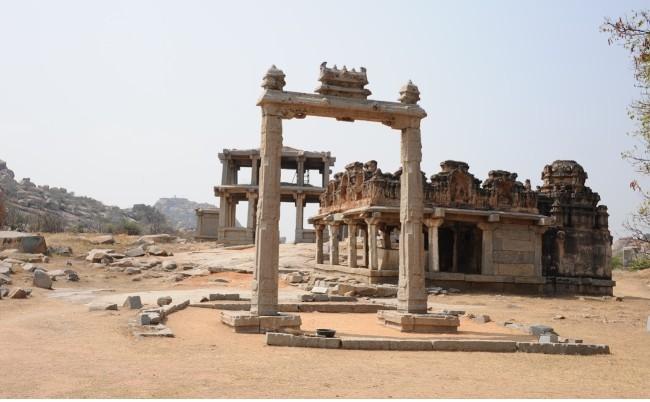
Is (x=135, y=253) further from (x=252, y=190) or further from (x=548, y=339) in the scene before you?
(x=548, y=339)

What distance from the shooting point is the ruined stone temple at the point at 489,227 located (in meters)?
21.7

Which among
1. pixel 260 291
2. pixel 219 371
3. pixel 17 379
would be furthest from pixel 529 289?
pixel 17 379

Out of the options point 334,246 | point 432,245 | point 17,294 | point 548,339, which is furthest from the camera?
point 334,246

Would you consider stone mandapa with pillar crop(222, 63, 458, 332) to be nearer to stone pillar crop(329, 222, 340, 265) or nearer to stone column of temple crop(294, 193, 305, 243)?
stone pillar crop(329, 222, 340, 265)

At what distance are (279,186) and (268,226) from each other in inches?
30.5

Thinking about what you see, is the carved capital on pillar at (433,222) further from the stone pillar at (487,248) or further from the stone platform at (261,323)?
the stone platform at (261,323)

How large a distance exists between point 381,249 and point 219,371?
16.5 metres

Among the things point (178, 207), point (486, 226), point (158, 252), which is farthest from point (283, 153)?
point (178, 207)

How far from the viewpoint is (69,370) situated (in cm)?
671

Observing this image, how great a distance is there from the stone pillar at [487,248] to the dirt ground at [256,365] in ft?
29.5

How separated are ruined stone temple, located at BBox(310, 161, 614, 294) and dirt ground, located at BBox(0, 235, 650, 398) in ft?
28.1

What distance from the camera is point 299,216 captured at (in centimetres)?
4028

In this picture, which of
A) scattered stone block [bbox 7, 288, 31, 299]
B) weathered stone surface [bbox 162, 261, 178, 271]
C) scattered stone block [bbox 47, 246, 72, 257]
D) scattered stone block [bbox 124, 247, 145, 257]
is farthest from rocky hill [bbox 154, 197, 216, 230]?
scattered stone block [bbox 7, 288, 31, 299]

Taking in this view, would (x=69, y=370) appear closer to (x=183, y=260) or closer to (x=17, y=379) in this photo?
(x=17, y=379)
